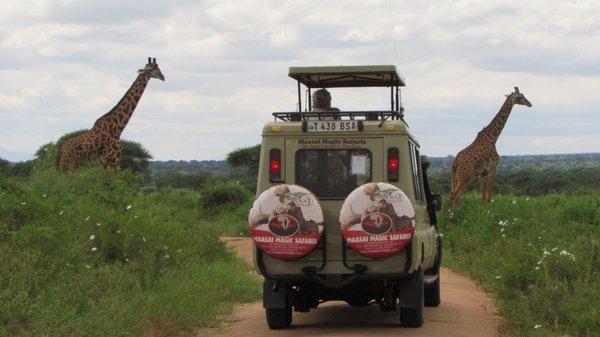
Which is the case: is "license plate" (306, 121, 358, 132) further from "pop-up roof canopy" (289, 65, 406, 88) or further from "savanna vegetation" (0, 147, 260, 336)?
"savanna vegetation" (0, 147, 260, 336)

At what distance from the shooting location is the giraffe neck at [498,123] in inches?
888

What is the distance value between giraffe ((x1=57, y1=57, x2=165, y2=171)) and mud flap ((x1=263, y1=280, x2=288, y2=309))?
896cm

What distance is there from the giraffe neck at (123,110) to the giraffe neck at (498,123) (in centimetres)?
768

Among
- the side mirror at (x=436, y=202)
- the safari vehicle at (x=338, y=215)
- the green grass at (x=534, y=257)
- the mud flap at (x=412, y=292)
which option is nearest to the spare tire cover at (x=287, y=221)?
the safari vehicle at (x=338, y=215)

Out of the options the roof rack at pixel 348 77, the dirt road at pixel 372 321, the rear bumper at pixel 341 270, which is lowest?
the dirt road at pixel 372 321

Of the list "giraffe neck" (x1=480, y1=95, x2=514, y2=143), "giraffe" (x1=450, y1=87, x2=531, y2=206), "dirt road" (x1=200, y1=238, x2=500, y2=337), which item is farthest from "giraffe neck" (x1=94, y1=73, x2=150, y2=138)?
"giraffe neck" (x1=480, y1=95, x2=514, y2=143)

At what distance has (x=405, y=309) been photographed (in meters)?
10.2

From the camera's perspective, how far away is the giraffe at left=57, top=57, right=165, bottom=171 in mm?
18469

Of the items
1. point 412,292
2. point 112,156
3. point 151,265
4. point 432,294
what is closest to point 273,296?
point 412,292

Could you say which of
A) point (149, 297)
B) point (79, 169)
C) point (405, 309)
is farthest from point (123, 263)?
point (79, 169)

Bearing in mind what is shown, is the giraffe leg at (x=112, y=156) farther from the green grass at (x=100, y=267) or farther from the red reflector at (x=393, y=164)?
the red reflector at (x=393, y=164)

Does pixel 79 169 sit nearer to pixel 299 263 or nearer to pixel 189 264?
pixel 189 264

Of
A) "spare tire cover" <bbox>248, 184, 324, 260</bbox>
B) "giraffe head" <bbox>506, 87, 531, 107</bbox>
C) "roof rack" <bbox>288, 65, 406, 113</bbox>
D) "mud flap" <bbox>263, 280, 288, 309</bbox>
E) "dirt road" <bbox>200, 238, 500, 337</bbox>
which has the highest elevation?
"giraffe head" <bbox>506, 87, 531, 107</bbox>

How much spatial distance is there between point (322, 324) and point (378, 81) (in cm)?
308
